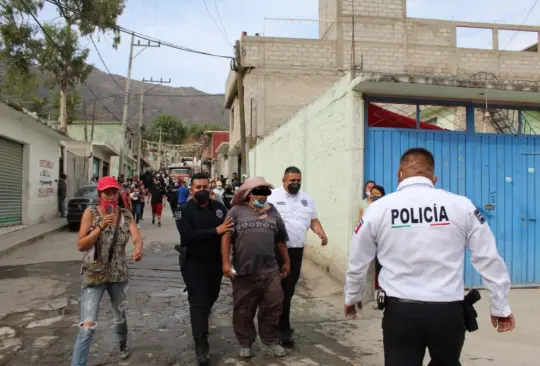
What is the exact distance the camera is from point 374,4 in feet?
63.6

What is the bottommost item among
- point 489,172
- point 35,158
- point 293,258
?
point 293,258

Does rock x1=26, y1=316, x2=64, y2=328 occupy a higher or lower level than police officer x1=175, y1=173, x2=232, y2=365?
lower

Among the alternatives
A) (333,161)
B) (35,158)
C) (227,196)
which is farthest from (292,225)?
(35,158)

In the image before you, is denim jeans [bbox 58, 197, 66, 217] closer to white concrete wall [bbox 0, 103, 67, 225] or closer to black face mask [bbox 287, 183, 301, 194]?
white concrete wall [bbox 0, 103, 67, 225]

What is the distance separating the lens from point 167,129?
81250 mm

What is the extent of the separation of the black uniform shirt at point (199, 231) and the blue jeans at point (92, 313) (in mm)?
658

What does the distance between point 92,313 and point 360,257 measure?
2290mm

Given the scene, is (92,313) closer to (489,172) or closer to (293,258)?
(293,258)

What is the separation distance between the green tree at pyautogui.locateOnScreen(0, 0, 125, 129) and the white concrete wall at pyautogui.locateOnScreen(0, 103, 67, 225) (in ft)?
18.3

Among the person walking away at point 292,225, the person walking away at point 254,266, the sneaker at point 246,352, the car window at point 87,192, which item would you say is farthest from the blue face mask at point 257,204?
the car window at point 87,192

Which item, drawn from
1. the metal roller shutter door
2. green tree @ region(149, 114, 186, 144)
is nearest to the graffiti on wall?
the metal roller shutter door

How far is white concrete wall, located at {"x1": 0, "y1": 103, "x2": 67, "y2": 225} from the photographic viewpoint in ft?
43.8

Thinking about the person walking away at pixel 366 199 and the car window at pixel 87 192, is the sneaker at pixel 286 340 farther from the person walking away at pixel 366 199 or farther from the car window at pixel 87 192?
the car window at pixel 87 192

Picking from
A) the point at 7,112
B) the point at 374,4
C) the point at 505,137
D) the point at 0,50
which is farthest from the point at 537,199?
the point at 0,50
